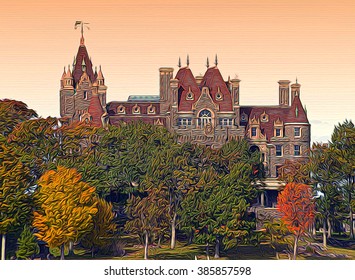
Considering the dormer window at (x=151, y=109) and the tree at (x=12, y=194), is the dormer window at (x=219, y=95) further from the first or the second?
the tree at (x=12, y=194)

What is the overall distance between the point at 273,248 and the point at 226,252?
358 cm

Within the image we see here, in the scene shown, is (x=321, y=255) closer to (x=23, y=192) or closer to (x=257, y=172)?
(x=257, y=172)

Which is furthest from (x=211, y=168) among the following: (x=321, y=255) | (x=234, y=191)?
(x=321, y=255)

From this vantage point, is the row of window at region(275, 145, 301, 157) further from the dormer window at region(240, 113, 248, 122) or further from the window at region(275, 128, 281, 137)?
the dormer window at region(240, 113, 248, 122)

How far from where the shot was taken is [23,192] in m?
90.3

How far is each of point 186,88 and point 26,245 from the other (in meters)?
28.7

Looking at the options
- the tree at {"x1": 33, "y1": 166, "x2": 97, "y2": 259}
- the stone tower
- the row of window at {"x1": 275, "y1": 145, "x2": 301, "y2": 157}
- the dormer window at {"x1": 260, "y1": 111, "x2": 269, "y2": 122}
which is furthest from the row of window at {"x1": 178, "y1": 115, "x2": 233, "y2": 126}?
the tree at {"x1": 33, "y1": 166, "x2": 97, "y2": 259}

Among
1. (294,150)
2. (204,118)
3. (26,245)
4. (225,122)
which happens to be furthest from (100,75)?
(26,245)

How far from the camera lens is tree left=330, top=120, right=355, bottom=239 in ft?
324

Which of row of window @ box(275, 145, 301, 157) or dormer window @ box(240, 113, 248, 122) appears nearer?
row of window @ box(275, 145, 301, 157)

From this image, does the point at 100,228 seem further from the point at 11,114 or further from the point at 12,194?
the point at 11,114

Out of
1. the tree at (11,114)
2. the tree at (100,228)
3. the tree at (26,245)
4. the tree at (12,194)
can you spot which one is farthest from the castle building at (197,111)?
the tree at (26,245)

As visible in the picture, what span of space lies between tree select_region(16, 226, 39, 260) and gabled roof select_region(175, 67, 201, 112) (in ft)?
88.8

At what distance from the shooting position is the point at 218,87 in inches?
4493
